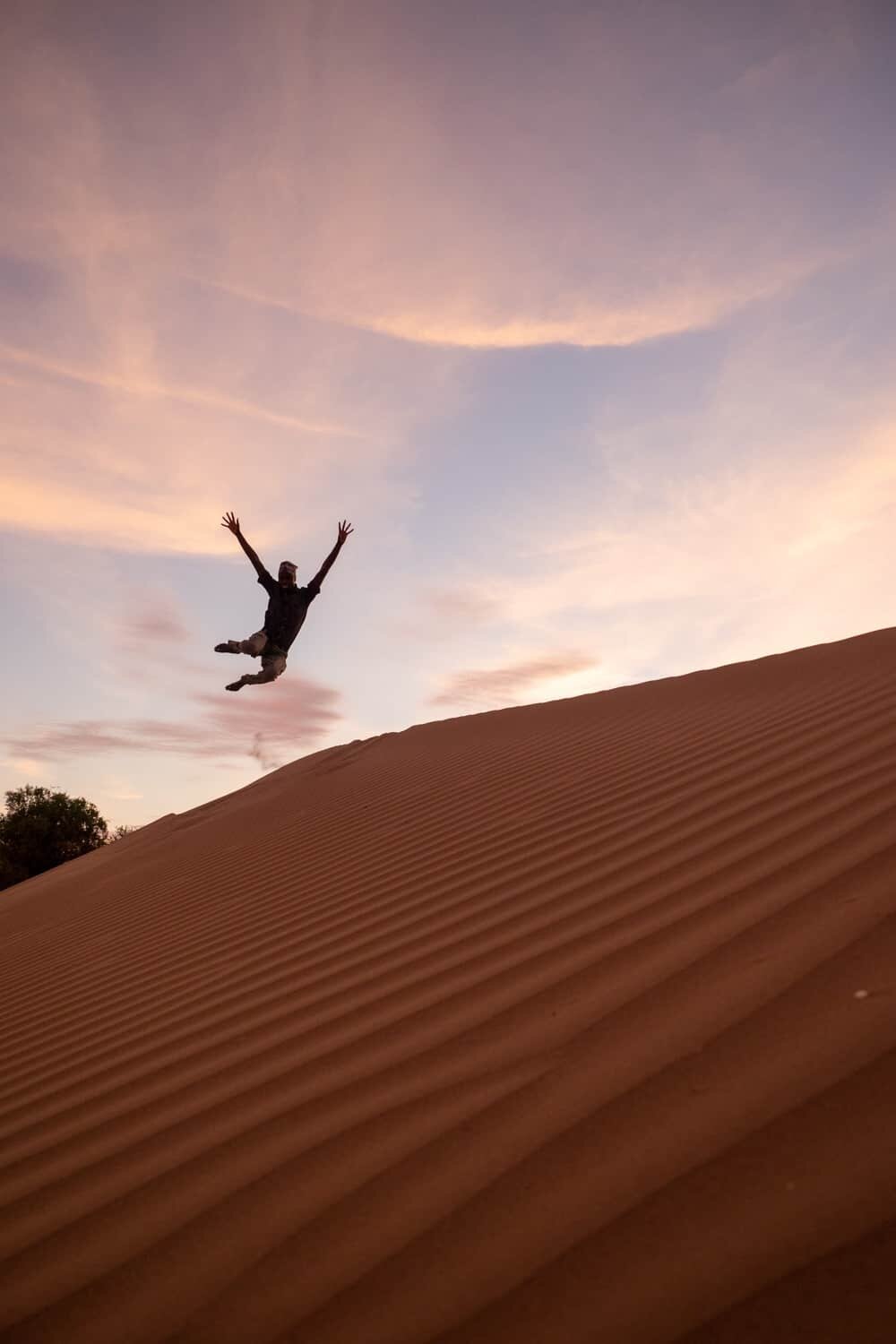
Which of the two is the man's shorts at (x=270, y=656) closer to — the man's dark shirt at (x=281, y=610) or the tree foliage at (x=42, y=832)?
the man's dark shirt at (x=281, y=610)

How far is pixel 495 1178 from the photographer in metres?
1.40

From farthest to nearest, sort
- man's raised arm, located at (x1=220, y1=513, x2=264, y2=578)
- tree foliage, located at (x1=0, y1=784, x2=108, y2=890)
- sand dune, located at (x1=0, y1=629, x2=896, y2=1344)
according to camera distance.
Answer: tree foliage, located at (x1=0, y1=784, x2=108, y2=890), man's raised arm, located at (x1=220, y1=513, x2=264, y2=578), sand dune, located at (x1=0, y1=629, x2=896, y2=1344)

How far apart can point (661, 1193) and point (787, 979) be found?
61 centimetres

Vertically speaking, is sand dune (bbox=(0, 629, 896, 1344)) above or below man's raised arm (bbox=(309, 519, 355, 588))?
below

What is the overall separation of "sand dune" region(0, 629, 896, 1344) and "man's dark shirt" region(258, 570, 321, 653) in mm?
4542

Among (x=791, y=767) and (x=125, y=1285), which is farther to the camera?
(x=791, y=767)

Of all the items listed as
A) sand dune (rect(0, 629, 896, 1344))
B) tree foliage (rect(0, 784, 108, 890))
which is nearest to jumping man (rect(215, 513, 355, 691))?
sand dune (rect(0, 629, 896, 1344))

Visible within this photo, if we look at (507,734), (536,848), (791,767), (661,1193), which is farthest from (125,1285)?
(507,734)

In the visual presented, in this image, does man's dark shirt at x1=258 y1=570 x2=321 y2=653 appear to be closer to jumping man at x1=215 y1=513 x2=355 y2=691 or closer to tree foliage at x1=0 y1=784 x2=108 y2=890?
jumping man at x1=215 y1=513 x2=355 y2=691

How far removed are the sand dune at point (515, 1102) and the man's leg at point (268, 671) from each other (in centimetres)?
439

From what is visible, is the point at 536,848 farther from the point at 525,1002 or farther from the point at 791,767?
the point at 525,1002

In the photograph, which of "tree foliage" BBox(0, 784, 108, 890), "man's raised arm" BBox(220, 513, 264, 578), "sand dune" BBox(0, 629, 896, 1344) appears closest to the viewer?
"sand dune" BBox(0, 629, 896, 1344)

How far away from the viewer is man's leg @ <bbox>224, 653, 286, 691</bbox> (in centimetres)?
800

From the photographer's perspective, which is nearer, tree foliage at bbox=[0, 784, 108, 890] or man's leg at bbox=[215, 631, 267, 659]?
man's leg at bbox=[215, 631, 267, 659]
